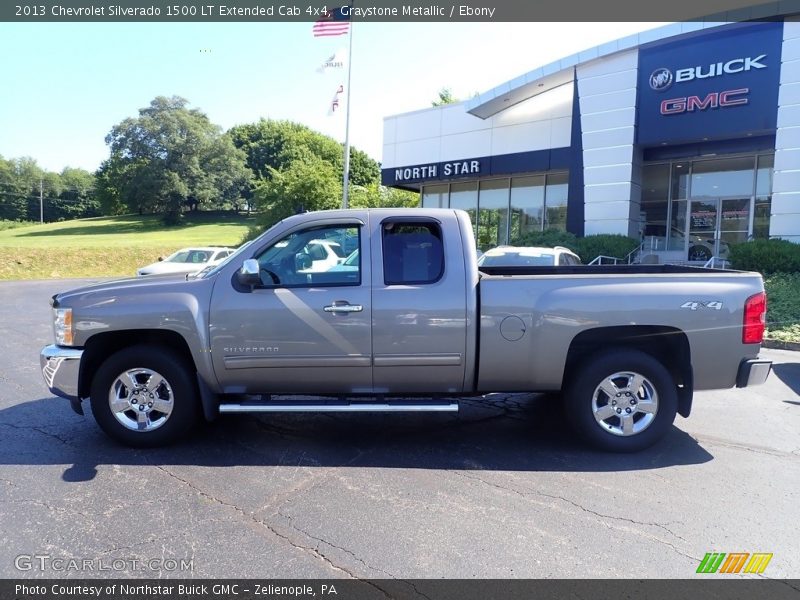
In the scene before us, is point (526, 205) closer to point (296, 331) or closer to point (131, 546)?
point (296, 331)

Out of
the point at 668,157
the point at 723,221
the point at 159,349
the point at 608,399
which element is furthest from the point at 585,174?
the point at 159,349

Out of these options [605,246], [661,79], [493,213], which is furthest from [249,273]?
[493,213]

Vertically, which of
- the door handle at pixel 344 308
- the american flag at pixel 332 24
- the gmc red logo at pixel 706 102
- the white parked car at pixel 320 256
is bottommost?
the door handle at pixel 344 308

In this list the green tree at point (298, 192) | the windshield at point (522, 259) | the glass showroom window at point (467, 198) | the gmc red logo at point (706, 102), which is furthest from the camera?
the green tree at point (298, 192)

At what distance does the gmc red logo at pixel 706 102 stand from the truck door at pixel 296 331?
1733 centimetres

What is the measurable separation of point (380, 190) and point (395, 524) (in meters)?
45.9

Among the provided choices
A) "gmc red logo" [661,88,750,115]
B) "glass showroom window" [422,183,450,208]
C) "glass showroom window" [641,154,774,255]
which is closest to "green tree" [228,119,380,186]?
"glass showroom window" [422,183,450,208]

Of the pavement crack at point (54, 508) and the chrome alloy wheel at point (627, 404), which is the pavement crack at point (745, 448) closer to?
the chrome alloy wheel at point (627, 404)

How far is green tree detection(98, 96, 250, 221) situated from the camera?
6600 centimetres

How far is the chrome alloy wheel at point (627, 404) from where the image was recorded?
4.46m

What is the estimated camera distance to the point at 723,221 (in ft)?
64.8

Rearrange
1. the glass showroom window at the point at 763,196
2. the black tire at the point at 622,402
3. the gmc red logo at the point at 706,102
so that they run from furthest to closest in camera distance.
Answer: the glass showroom window at the point at 763,196 → the gmc red logo at the point at 706,102 → the black tire at the point at 622,402

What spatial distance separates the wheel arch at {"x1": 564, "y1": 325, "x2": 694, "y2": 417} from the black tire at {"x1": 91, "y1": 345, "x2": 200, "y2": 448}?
10.4ft

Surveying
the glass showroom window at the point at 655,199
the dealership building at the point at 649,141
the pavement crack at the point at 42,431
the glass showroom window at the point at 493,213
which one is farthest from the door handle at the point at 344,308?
the glass showroom window at the point at 493,213
